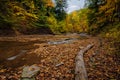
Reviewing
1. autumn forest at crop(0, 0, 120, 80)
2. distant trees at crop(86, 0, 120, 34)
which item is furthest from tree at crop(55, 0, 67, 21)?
distant trees at crop(86, 0, 120, 34)

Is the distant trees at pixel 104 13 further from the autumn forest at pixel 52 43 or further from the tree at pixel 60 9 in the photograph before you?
the tree at pixel 60 9

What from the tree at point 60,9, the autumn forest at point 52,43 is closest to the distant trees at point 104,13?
the autumn forest at point 52,43

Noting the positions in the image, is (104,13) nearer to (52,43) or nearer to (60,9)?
(52,43)

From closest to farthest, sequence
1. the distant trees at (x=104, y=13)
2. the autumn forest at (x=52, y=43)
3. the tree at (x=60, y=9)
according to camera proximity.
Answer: the autumn forest at (x=52, y=43) → the distant trees at (x=104, y=13) → the tree at (x=60, y=9)

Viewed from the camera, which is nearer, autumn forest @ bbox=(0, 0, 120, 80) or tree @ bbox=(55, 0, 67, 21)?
autumn forest @ bbox=(0, 0, 120, 80)

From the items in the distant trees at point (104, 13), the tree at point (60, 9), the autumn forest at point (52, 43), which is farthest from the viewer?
the tree at point (60, 9)

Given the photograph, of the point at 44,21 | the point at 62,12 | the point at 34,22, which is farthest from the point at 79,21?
the point at 34,22

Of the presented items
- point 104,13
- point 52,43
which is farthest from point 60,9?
point 52,43

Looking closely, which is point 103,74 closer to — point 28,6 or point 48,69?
point 48,69

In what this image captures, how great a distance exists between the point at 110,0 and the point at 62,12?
130 feet

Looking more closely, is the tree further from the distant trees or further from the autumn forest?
the distant trees

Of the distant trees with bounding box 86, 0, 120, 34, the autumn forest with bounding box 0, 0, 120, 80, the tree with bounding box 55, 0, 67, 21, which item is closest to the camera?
the autumn forest with bounding box 0, 0, 120, 80

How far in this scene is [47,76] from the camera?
22.2 feet

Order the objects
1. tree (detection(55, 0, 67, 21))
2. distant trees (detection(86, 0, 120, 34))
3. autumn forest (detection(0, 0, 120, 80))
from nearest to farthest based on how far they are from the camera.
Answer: autumn forest (detection(0, 0, 120, 80))
distant trees (detection(86, 0, 120, 34))
tree (detection(55, 0, 67, 21))
